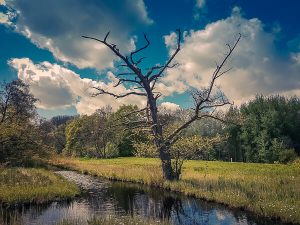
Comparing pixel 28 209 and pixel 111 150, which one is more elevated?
pixel 111 150

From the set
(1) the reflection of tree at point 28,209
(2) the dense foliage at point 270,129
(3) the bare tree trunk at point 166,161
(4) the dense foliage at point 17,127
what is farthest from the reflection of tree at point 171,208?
(2) the dense foliage at point 270,129

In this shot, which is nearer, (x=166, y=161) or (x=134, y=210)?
(x=134, y=210)

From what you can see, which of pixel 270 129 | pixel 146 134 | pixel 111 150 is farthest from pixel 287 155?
pixel 111 150

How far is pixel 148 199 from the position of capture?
25156 millimetres

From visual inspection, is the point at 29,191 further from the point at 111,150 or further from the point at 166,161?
the point at 111,150

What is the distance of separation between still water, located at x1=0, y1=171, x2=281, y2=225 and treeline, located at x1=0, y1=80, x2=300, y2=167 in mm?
4959

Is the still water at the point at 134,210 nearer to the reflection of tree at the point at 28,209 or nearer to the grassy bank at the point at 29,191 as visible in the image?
the reflection of tree at the point at 28,209

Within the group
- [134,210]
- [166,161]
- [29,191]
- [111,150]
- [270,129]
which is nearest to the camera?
[134,210]

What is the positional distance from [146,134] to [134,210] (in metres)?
12.1

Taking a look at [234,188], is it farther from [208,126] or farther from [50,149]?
[208,126]

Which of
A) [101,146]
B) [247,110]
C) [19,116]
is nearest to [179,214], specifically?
[19,116]

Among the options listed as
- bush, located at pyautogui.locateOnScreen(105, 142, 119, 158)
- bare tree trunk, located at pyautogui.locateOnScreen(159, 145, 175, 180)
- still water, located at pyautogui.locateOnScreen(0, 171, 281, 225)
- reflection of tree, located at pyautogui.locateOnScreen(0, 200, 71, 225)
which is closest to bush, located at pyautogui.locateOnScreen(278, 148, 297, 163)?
bare tree trunk, located at pyautogui.locateOnScreen(159, 145, 175, 180)

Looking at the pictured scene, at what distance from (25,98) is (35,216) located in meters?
35.9

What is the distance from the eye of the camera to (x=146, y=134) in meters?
32.3
